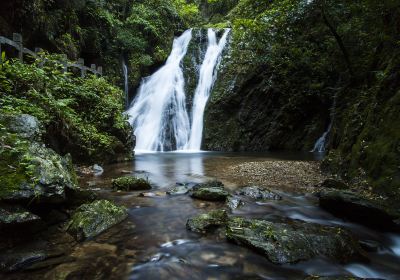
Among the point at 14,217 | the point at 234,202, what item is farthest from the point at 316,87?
the point at 14,217

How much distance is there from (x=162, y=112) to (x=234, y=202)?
12.7m

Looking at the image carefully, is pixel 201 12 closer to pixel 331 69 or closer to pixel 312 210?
pixel 331 69

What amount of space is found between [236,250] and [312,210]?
2149 mm

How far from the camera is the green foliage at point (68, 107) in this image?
6.74 metres

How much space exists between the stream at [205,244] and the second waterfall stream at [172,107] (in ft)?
34.7

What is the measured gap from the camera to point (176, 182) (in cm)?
729

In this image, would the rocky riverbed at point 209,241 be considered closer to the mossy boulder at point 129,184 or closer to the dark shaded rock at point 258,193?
the dark shaded rock at point 258,193

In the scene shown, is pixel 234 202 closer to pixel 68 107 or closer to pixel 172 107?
pixel 68 107

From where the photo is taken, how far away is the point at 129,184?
628 centimetres

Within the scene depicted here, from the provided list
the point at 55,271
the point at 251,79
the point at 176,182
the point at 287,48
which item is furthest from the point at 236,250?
the point at 251,79

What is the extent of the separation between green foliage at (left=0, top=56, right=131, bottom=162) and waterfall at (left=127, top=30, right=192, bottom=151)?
4.36 m

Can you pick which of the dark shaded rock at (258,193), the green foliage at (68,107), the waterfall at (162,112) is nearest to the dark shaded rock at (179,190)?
the dark shaded rock at (258,193)

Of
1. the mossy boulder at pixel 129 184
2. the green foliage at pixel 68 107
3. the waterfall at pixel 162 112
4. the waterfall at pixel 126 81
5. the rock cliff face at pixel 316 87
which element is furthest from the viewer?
the waterfall at pixel 126 81

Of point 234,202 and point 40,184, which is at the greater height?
point 40,184
